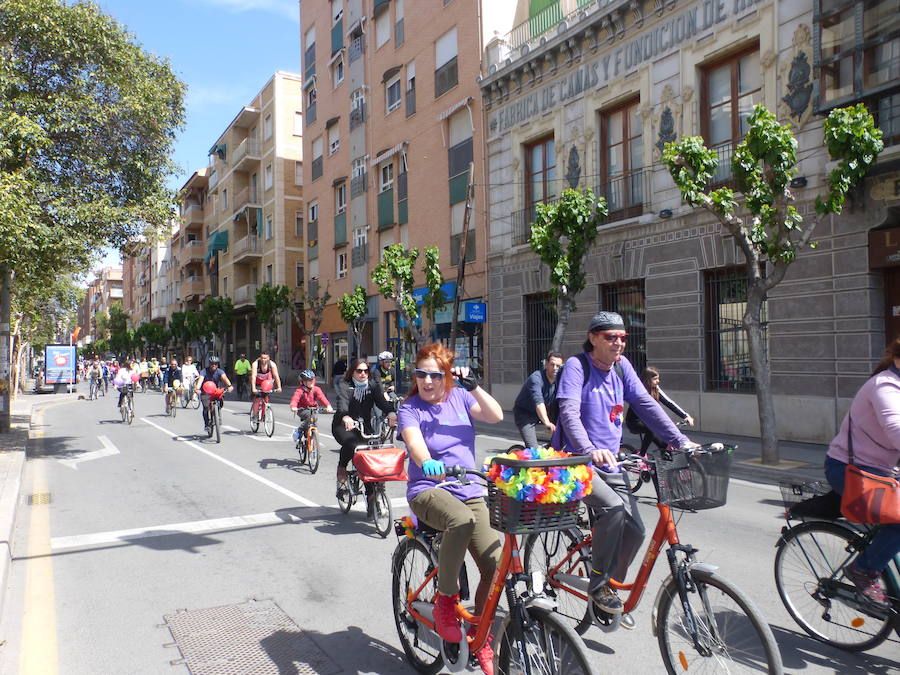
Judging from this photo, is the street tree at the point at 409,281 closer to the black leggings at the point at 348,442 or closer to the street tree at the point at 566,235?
the street tree at the point at 566,235

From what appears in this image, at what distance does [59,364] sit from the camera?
→ 41156 mm

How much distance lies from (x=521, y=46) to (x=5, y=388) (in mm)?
16279

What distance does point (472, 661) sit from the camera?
342cm

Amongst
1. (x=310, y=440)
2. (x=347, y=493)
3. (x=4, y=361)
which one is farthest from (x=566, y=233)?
(x=4, y=361)

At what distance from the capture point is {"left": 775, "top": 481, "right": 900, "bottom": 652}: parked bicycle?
3686 mm

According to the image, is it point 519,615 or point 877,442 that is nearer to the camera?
point 519,615

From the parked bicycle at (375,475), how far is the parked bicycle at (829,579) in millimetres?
3116

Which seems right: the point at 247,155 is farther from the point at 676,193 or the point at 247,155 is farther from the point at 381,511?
the point at 381,511

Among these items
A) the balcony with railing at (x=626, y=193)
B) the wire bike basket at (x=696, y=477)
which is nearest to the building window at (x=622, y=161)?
the balcony with railing at (x=626, y=193)

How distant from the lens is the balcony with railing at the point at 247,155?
1748 inches

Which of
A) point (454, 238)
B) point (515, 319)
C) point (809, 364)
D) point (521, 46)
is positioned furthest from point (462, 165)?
point (809, 364)

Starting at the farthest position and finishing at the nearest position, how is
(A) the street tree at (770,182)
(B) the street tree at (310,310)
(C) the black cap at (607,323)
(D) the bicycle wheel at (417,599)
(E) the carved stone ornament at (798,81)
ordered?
(B) the street tree at (310,310)
(E) the carved stone ornament at (798,81)
(A) the street tree at (770,182)
(C) the black cap at (607,323)
(D) the bicycle wheel at (417,599)

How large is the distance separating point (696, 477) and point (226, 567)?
4030mm

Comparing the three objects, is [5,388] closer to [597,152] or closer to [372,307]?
[597,152]
